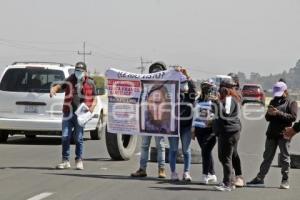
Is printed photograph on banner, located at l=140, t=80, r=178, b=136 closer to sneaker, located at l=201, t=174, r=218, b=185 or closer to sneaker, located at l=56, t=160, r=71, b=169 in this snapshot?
sneaker, located at l=201, t=174, r=218, b=185

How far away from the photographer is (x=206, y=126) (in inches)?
409

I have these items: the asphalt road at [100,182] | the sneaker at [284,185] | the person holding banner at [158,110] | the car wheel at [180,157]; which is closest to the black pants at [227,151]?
the asphalt road at [100,182]

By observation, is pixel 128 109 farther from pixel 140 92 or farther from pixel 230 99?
pixel 230 99

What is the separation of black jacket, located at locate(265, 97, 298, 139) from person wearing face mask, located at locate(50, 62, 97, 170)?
133 inches

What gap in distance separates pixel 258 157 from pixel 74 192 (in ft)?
21.3

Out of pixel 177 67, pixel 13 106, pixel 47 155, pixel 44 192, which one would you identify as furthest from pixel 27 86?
pixel 44 192

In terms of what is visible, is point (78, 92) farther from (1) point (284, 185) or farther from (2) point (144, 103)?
(1) point (284, 185)

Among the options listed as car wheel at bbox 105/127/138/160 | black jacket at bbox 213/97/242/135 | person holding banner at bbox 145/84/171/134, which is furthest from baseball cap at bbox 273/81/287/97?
car wheel at bbox 105/127/138/160

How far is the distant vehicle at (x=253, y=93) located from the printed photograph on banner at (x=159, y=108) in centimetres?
3759

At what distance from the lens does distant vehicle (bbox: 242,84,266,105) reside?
160 ft

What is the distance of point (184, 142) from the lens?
10719mm

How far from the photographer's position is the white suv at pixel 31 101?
15.9 m

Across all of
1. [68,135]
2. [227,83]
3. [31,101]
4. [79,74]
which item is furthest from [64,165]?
[31,101]

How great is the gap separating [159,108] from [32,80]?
5733 mm
